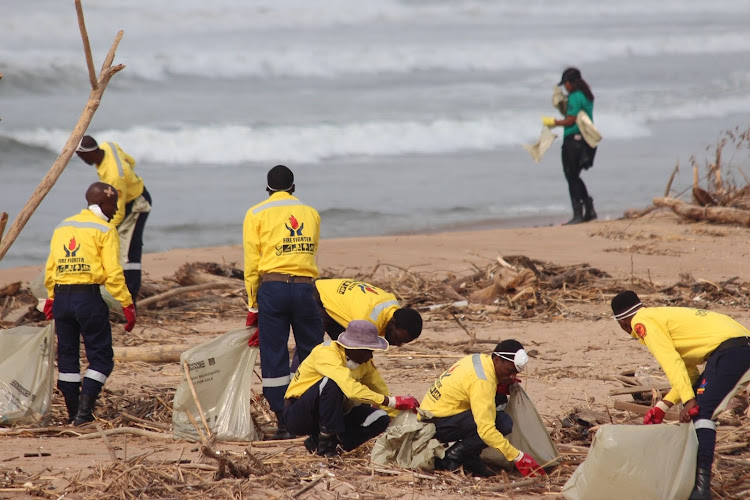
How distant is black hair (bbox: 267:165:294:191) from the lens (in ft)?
21.0

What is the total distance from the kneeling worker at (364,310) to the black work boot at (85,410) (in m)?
1.62

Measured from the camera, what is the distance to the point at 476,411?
5.21m

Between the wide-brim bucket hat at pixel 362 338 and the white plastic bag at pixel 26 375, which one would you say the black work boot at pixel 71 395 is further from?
the wide-brim bucket hat at pixel 362 338

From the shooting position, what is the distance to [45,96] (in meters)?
30.4

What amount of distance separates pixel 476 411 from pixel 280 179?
209 cm

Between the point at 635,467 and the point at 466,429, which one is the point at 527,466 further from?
the point at 635,467

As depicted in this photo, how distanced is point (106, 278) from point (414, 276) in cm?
485

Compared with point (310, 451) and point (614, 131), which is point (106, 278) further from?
point (614, 131)

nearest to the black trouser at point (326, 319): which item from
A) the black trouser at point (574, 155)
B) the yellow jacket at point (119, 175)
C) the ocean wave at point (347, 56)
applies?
the yellow jacket at point (119, 175)

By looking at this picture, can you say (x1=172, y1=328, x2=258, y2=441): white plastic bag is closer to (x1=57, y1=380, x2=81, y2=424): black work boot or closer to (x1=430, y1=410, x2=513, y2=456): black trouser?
(x1=57, y1=380, x2=81, y2=424): black work boot

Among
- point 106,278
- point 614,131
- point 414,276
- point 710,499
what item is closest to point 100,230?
point 106,278

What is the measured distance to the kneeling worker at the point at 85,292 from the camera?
639 centimetres

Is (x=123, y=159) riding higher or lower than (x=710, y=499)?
higher

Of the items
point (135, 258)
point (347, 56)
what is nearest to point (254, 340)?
point (135, 258)
